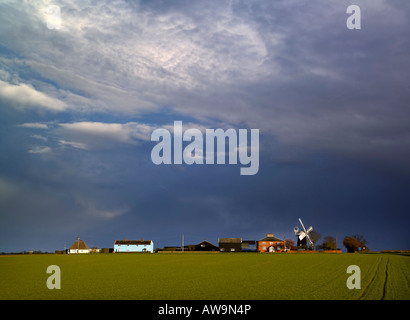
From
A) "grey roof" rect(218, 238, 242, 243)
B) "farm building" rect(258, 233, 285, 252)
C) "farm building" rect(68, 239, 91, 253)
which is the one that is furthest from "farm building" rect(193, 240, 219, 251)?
"farm building" rect(68, 239, 91, 253)

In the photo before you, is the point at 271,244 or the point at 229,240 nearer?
the point at 229,240

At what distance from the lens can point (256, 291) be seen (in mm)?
29547

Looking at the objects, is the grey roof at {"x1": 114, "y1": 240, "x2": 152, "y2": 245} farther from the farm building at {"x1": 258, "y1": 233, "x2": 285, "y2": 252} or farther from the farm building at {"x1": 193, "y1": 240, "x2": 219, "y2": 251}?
the farm building at {"x1": 258, "y1": 233, "x2": 285, "y2": 252}

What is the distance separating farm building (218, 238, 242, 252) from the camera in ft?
569

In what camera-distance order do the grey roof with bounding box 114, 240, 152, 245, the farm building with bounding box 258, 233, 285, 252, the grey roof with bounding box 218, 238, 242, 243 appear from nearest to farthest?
the grey roof with bounding box 218, 238, 242, 243
the grey roof with bounding box 114, 240, 152, 245
the farm building with bounding box 258, 233, 285, 252

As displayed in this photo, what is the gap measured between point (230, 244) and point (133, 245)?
4278 cm

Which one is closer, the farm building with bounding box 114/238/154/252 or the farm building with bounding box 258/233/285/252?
the farm building with bounding box 114/238/154/252

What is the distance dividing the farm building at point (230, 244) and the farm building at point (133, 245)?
106 ft

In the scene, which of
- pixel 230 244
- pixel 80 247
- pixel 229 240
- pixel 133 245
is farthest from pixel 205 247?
pixel 80 247

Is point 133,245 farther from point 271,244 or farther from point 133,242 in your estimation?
point 271,244

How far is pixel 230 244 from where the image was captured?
6870 inches

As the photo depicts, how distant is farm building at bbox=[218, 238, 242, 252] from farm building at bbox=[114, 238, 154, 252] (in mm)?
32455

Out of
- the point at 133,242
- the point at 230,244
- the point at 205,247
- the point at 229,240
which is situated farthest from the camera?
the point at 133,242

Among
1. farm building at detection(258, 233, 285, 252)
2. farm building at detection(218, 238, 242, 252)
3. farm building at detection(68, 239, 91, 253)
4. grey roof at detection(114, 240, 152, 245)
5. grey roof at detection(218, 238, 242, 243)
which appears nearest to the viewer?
farm building at detection(218, 238, 242, 252)
